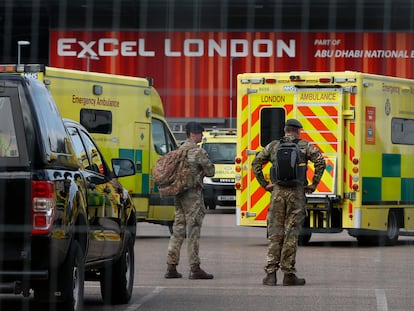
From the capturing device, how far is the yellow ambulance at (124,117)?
18.3m

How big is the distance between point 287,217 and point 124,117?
6954mm

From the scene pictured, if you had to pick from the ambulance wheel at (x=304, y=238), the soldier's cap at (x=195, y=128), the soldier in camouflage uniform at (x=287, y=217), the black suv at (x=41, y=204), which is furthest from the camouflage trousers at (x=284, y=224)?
the ambulance wheel at (x=304, y=238)

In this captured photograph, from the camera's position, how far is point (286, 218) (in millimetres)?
12914

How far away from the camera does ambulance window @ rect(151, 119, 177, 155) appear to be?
810 inches

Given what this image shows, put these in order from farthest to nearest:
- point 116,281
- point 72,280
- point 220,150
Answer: point 220,150 < point 116,281 < point 72,280

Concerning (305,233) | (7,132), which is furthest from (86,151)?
(305,233)

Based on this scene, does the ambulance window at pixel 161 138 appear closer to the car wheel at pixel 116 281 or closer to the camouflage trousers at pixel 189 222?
the camouflage trousers at pixel 189 222

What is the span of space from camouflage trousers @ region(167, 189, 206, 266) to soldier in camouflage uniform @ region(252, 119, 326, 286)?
0.77 meters

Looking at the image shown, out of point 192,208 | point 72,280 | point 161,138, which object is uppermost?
point 161,138

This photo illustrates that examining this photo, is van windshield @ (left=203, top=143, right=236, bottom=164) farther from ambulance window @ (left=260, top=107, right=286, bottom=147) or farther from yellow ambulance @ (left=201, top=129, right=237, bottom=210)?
ambulance window @ (left=260, top=107, right=286, bottom=147)

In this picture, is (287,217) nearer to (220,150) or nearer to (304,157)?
(304,157)

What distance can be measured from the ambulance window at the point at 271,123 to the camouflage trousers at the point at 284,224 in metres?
A: 5.75

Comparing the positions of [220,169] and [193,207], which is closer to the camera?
[193,207]

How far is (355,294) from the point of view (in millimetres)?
12273
